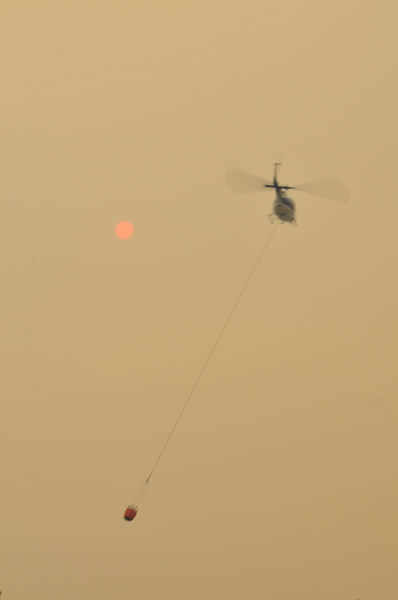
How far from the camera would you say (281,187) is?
3.37 meters

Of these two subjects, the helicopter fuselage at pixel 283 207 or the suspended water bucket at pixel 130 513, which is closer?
the helicopter fuselage at pixel 283 207

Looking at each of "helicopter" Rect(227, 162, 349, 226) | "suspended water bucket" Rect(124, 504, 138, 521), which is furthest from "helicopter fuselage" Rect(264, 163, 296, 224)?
"suspended water bucket" Rect(124, 504, 138, 521)

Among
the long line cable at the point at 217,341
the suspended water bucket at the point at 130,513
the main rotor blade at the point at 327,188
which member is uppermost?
the main rotor blade at the point at 327,188

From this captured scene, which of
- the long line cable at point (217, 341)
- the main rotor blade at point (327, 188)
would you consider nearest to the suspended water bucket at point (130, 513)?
the long line cable at point (217, 341)

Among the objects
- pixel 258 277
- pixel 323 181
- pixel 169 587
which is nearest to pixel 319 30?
A: pixel 323 181

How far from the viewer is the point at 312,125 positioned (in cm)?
336

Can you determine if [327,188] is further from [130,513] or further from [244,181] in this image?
[130,513]

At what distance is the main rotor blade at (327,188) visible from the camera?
339cm

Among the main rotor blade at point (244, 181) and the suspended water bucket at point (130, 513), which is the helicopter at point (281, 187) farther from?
the suspended water bucket at point (130, 513)

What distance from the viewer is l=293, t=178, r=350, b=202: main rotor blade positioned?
3.39 metres

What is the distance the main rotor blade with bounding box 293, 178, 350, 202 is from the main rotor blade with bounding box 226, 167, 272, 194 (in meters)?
0.22

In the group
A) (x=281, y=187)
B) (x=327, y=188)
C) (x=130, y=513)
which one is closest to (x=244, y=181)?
(x=281, y=187)

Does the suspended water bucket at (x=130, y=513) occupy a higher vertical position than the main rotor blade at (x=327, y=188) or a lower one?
lower

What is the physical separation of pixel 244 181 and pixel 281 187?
0.23 meters
